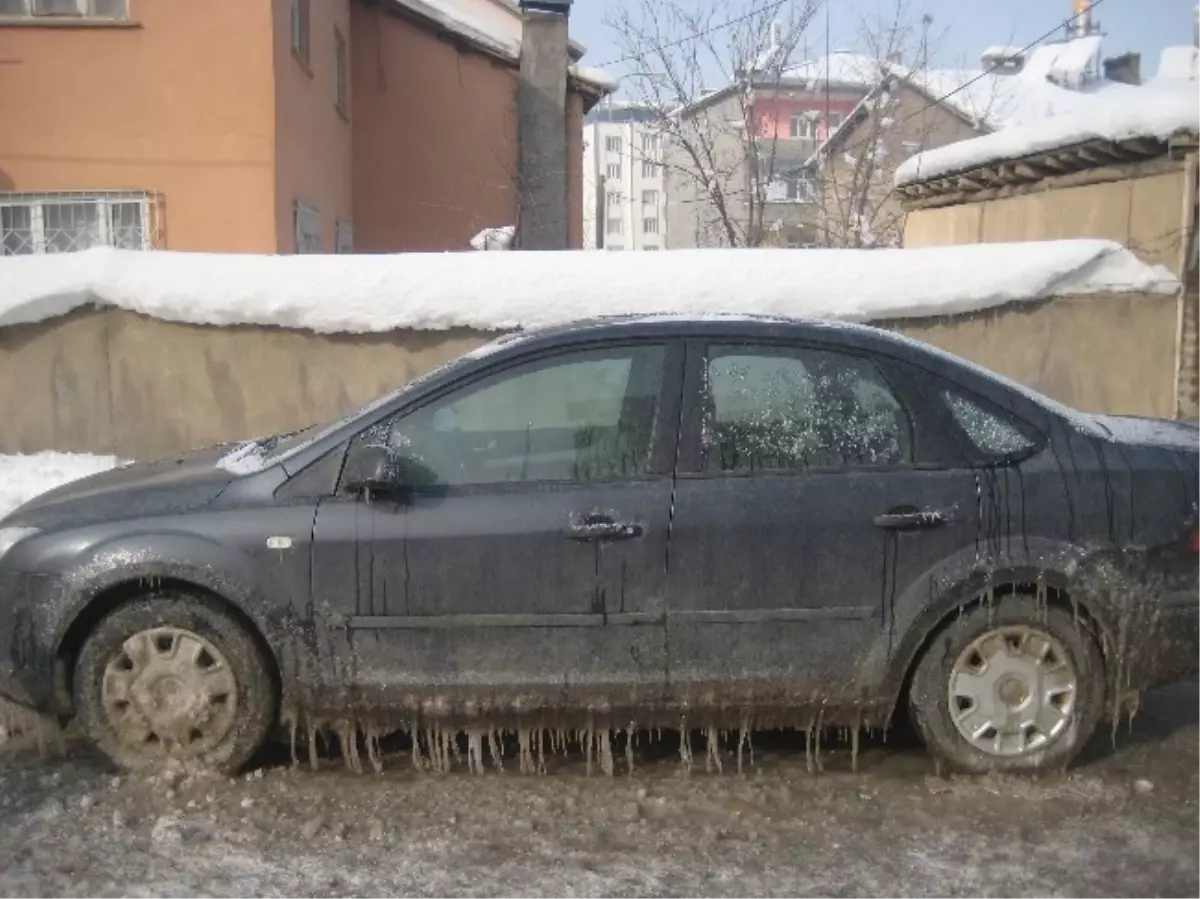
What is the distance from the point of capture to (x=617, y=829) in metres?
3.79

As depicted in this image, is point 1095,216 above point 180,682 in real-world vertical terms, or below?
above

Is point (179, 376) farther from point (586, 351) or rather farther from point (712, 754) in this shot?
point (712, 754)

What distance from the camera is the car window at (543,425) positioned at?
4094 millimetres

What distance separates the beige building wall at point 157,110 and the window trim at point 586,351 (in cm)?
874

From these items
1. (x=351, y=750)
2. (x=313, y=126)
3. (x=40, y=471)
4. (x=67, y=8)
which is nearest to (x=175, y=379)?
(x=40, y=471)

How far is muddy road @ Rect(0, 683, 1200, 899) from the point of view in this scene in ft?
11.3

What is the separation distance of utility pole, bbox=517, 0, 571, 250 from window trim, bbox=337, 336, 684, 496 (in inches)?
595

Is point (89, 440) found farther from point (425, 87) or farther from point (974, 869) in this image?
point (425, 87)

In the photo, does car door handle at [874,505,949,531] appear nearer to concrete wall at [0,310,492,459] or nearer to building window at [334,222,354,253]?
concrete wall at [0,310,492,459]

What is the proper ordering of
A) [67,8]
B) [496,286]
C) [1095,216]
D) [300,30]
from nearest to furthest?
[496,286]
[1095,216]
[67,8]
[300,30]

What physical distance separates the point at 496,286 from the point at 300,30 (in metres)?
7.37

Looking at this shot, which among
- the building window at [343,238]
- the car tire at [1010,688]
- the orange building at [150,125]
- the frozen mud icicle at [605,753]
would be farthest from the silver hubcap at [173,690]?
the building window at [343,238]

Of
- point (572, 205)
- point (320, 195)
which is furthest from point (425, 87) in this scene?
point (320, 195)

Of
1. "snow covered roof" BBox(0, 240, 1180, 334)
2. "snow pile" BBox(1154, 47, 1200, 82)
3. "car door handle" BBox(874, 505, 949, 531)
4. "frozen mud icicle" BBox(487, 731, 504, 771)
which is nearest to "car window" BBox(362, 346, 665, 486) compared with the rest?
"car door handle" BBox(874, 505, 949, 531)
